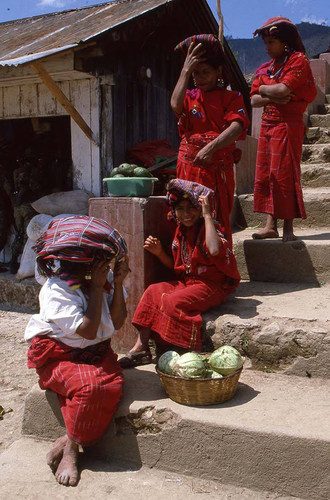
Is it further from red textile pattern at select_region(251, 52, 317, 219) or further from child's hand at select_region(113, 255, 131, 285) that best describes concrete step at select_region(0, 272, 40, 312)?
child's hand at select_region(113, 255, 131, 285)

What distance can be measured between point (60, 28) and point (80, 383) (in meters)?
5.17

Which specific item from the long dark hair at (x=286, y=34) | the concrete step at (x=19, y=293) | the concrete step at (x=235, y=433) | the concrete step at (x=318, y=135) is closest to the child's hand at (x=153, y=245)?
the concrete step at (x=235, y=433)

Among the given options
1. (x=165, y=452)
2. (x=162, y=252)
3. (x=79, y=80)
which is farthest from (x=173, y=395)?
(x=79, y=80)

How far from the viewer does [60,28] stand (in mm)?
6320

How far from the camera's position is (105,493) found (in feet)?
7.99

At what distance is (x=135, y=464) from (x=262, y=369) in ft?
3.15

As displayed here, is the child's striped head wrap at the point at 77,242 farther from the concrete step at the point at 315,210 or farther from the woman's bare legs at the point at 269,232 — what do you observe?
the concrete step at the point at 315,210

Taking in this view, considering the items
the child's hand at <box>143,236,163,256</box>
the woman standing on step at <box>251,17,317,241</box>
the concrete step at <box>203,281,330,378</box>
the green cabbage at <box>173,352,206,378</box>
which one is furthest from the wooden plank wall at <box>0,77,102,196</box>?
the green cabbage at <box>173,352,206,378</box>

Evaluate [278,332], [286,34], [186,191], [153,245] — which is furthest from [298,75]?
[278,332]

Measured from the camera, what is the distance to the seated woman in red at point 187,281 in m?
3.22

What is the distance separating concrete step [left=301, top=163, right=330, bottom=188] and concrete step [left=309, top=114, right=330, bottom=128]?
158 cm

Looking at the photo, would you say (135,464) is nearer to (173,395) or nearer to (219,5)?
(173,395)

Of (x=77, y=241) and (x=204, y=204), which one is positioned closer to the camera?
(x=77, y=241)

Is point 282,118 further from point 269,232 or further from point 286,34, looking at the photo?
point 269,232
